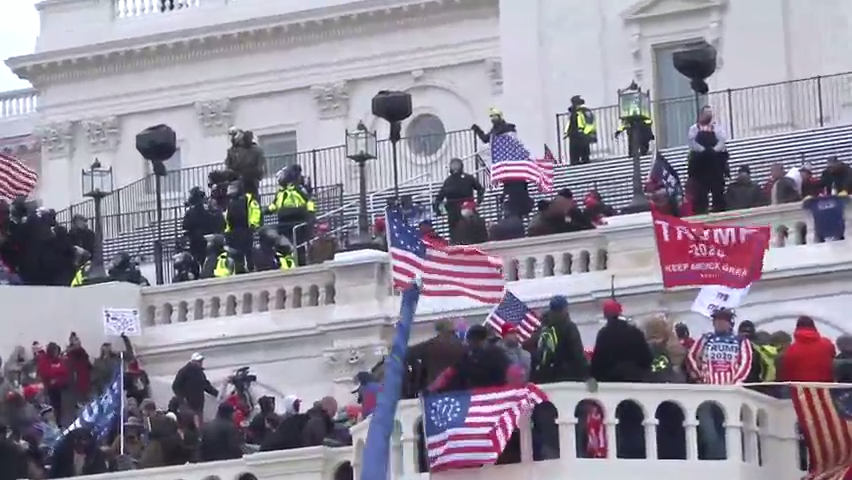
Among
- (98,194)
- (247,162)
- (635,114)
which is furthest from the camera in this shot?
(98,194)

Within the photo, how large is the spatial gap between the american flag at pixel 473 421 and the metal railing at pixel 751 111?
73.7 ft

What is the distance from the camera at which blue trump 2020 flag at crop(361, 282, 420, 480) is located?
90.1ft

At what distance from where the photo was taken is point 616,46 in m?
54.3

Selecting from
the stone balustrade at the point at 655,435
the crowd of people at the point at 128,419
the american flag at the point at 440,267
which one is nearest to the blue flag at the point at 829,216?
the american flag at the point at 440,267

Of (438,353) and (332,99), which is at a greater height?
(332,99)

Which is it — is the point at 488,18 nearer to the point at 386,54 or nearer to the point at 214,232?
the point at 386,54

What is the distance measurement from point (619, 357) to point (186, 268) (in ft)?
43.6

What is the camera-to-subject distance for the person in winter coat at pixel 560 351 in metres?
28.4

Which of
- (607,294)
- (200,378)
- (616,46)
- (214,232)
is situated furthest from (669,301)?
(616,46)

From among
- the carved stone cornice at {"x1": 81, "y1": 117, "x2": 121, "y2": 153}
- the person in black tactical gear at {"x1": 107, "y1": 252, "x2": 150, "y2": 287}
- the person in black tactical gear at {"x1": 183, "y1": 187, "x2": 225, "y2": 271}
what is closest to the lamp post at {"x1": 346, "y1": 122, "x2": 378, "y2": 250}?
the person in black tactical gear at {"x1": 183, "y1": 187, "x2": 225, "y2": 271}

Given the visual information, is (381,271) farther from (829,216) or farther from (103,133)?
(103,133)

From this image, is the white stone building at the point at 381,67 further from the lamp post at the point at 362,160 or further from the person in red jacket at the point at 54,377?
the person in red jacket at the point at 54,377

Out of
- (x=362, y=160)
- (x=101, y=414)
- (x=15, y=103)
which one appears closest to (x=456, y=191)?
(x=362, y=160)

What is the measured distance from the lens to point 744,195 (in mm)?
37062
